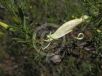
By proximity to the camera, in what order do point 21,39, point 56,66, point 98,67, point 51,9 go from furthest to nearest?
1. point 51,9
2. point 56,66
3. point 98,67
4. point 21,39

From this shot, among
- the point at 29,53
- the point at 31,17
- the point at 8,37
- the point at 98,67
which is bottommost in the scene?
the point at 98,67

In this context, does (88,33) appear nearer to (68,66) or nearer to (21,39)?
(68,66)

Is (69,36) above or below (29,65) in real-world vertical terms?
→ above

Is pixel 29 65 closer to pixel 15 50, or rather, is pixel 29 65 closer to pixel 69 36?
pixel 15 50

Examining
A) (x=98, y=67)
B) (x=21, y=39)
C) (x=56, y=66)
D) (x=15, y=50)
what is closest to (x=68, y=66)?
(x=56, y=66)

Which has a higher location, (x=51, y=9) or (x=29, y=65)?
(x=51, y=9)

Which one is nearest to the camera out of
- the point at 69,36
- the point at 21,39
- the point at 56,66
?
the point at 21,39

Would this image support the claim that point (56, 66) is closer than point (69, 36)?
No

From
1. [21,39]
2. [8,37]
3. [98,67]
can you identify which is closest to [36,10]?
[8,37]

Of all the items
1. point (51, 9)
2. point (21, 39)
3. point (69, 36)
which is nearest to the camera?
point (21, 39)
